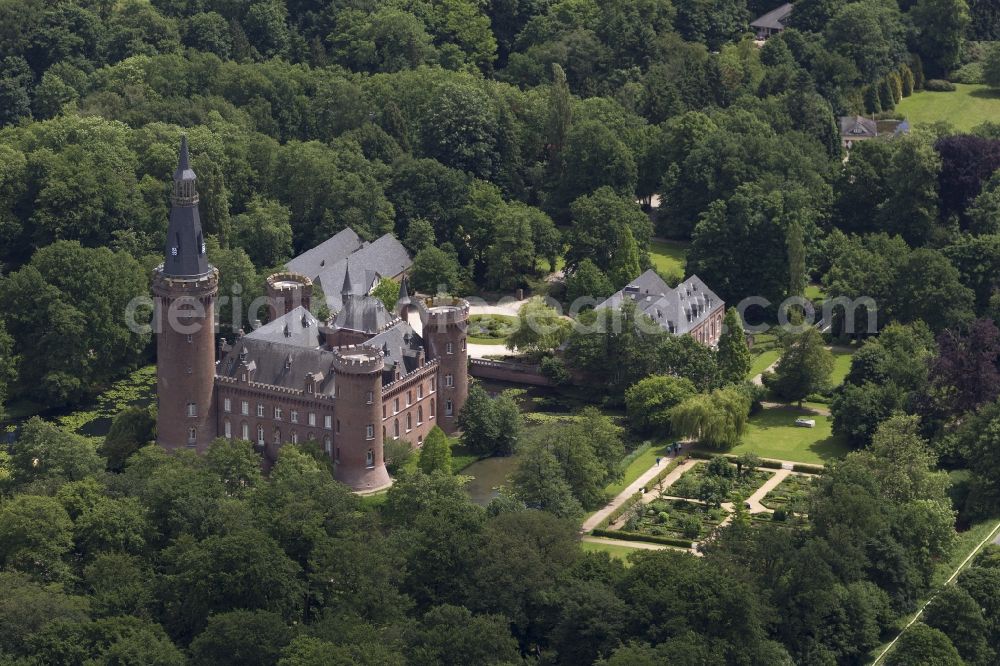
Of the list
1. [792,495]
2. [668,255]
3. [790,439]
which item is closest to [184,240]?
[792,495]

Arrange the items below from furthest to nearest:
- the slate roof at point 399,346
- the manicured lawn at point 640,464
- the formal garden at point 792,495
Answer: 1. the slate roof at point 399,346
2. the manicured lawn at point 640,464
3. the formal garden at point 792,495

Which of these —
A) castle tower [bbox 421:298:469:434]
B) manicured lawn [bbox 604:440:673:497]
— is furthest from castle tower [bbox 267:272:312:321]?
manicured lawn [bbox 604:440:673:497]

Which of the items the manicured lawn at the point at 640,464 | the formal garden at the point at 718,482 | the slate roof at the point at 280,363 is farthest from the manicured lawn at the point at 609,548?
the slate roof at the point at 280,363

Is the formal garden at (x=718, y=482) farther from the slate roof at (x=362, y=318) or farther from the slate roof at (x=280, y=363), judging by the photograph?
the slate roof at (x=280, y=363)

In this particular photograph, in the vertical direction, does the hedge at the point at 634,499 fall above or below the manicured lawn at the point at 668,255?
below

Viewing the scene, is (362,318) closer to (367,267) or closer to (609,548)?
(609,548)

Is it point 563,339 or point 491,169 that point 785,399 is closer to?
point 563,339
